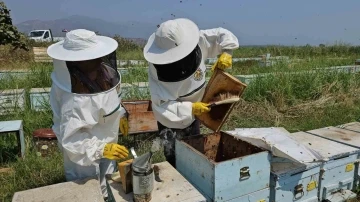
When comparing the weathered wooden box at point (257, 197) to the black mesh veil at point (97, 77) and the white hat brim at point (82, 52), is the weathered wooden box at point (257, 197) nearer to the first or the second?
the black mesh veil at point (97, 77)

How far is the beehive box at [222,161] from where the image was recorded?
1.73 metres

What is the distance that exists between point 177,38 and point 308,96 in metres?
4.43

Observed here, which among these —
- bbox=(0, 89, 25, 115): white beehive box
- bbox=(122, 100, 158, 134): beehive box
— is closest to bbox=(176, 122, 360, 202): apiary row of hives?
bbox=(122, 100, 158, 134): beehive box

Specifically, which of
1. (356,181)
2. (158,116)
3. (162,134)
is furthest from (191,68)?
(356,181)

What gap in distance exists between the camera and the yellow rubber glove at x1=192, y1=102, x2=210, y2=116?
7.02ft

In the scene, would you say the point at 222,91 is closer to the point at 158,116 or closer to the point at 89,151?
the point at 158,116

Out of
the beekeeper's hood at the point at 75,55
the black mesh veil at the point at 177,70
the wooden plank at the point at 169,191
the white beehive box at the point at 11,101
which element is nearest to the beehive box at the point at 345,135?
the black mesh veil at the point at 177,70

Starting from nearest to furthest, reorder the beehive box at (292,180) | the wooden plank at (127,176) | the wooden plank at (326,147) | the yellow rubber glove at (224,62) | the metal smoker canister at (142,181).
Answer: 1. the metal smoker canister at (142,181)
2. the wooden plank at (127,176)
3. the beehive box at (292,180)
4. the wooden plank at (326,147)
5. the yellow rubber glove at (224,62)

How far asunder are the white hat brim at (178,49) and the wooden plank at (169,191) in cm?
77

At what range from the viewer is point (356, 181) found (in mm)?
2551

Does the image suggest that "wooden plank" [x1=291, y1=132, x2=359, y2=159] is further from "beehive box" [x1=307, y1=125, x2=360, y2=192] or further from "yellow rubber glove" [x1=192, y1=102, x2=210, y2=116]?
"yellow rubber glove" [x1=192, y1=102, x2=210, y2=116]

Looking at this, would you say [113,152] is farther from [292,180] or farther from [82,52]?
[292,180]

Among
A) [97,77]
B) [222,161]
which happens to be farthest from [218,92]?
[97,77]

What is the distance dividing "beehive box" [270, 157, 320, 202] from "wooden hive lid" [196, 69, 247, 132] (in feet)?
1.55
